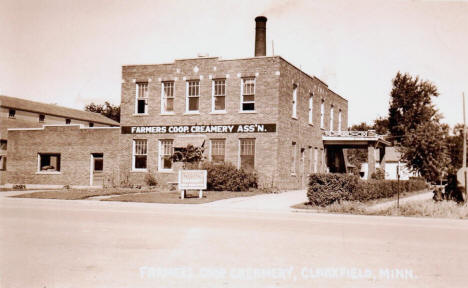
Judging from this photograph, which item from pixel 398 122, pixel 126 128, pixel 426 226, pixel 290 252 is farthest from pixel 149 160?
pixel 398 122

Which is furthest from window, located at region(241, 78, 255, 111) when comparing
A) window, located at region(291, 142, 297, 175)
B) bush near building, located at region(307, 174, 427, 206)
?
bush near building, located at region(307, 174, 427, 206)

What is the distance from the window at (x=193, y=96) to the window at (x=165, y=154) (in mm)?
2643

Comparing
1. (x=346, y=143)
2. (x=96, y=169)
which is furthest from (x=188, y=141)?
(x=346, y=143)

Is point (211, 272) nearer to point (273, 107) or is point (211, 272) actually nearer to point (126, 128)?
point (273, 107)

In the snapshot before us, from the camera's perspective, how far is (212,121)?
3067cm

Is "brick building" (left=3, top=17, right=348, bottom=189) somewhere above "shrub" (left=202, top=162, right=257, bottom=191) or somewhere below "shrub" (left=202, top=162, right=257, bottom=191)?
above

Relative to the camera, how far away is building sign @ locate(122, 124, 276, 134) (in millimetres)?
29422

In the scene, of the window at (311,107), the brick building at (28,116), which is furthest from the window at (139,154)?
the brick building at (28,116)

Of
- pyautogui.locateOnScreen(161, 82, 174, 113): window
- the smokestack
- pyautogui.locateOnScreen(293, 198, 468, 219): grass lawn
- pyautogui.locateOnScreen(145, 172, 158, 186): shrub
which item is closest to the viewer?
pyautogui.locateOnScreen(293, 198, 468, 219): grass lawn

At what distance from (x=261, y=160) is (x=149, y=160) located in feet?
26.6

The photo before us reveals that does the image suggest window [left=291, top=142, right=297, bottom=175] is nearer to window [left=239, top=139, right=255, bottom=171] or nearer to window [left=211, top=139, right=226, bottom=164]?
window [left=239, top=139, right=255, bottom=171]

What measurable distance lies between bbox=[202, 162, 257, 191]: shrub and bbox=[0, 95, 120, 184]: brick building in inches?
823

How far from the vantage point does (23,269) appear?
7324mm

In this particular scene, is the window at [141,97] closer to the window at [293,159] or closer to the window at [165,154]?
the window at [165,154]
